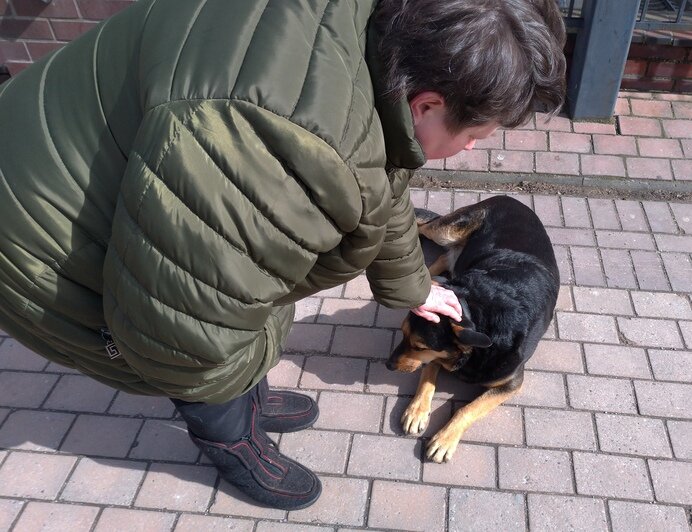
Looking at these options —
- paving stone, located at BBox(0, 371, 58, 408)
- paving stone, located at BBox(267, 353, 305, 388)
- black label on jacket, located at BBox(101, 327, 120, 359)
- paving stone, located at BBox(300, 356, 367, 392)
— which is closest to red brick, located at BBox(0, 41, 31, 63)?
paving stone, located at BBox(0, 371, 58, 408)

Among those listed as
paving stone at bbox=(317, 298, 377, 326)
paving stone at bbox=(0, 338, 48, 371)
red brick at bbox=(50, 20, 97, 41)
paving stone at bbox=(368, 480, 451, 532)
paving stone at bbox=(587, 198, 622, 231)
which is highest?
red brick at bbox=(50, 20, 97, 41)

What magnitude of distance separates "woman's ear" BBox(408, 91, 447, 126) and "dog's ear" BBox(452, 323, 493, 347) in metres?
1.36

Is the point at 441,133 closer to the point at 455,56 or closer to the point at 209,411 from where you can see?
the point at 455,56

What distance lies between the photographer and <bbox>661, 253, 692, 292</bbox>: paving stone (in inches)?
139

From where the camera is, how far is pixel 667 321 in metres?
3.34

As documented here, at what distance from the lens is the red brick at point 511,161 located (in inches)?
177

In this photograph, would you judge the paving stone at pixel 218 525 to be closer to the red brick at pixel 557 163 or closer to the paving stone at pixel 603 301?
the paving stone at pixel 603 301

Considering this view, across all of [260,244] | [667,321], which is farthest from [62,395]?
[667,321]

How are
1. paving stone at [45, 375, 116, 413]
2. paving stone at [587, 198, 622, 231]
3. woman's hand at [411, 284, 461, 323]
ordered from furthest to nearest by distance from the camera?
paving stone at [587, 198, 622, 231] < paving stone at [45, 375, 116, 413] < woman's hand at [411, 284, 461, 323]

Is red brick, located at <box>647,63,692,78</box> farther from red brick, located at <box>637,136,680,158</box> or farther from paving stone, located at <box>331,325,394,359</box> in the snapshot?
paving stone, located at <box>331,325,394,359</box>

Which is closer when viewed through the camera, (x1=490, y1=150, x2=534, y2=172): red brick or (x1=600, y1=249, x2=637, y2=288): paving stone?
(x1=600, y1=249, x2=637, y2=288): paving stone

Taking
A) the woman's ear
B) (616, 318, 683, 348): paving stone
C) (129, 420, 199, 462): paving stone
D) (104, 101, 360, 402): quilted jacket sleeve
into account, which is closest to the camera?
(104, 101, 360, 402): quilted jacket sleeve

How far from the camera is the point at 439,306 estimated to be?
262 centimetres

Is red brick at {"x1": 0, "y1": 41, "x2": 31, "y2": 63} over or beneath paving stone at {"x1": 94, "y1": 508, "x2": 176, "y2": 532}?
over
